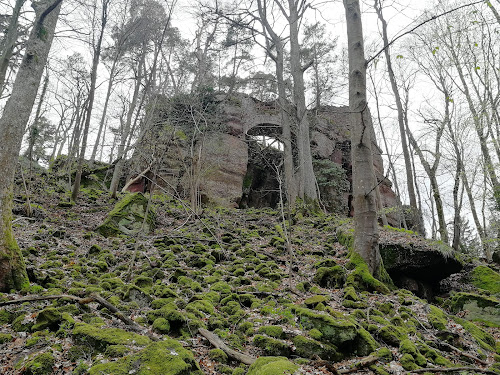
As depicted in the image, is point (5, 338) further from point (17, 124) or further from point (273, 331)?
point (17, 124)

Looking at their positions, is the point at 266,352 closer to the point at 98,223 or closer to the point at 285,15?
the point at 98,223

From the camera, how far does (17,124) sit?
4.49 m

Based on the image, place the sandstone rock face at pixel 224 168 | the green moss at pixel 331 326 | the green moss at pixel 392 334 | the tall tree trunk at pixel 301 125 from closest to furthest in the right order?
the green moss at pixel 331 326 < the green moss at pixel 392 334 < the tall tree trunk at pixel 301 125 < the sandstone rock face at pixel 224 168

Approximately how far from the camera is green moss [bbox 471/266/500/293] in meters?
6.66

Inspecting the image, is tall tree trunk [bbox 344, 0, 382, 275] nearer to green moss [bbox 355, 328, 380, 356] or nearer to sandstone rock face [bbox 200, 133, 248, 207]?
green moss [bbox 355, 328, 380, 356]

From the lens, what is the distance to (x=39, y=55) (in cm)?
486

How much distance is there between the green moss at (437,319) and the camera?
4320mm

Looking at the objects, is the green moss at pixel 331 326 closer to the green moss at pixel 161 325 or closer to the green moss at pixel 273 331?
the green moss at pixel 273 331

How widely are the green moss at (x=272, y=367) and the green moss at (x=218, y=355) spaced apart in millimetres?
355

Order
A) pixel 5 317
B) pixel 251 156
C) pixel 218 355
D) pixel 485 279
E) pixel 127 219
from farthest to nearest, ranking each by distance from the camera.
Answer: pixel 251 156
pixel 127 219
pixel 485 279
pixel 5 317
pixel 218 355

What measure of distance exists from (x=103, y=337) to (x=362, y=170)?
196 inches

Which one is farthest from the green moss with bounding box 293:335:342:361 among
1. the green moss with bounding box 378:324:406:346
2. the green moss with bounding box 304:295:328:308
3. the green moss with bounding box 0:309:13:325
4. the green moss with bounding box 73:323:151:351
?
the green moss with bounding box 0:309:13:325

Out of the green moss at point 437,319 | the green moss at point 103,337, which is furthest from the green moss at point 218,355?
the green moss at point 437,319

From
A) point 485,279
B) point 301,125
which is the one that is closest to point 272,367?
point 485,279
